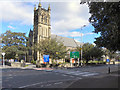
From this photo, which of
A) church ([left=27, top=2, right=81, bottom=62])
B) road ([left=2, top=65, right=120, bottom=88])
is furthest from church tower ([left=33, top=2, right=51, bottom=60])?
road ([left=2, top=65, right=120, bottom=88])

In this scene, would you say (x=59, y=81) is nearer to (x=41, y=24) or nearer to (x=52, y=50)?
(x=52, y=50)

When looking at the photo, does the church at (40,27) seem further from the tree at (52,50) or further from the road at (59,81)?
the road at (59,81)

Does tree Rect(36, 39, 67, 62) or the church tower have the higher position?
the church tower

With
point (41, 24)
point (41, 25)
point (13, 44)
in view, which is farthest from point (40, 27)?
point (13, 44)

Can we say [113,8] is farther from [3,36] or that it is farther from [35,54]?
[35,54]

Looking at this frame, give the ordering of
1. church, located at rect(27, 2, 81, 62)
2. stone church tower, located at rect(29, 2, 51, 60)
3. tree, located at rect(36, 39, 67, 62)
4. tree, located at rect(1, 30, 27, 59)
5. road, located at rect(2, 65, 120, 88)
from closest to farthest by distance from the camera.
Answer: road, located at rect(2, 65, 120, 88)
tree, located at rect(36, 39, 67, 62)
tree, located at rect(1, 30, 27, 59)
church, located at rect(27, 2, 81, 62)
stone church tower, located at rect(29, 2, 51, 60)

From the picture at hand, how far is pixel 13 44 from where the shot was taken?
38062mm

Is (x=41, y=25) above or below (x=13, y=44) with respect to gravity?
above

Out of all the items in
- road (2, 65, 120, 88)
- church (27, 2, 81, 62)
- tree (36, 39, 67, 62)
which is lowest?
road (2, 65, 120, 88)

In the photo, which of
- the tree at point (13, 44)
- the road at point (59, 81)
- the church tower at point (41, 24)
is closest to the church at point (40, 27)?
the church tower at point (41, 24)

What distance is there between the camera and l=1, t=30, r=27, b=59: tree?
35.4 meters

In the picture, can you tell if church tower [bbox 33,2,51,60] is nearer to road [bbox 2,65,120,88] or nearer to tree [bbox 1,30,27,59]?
tree [bbox 1,30,27,59]

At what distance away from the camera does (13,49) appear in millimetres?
35188

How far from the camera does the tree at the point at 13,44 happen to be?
35.4m
